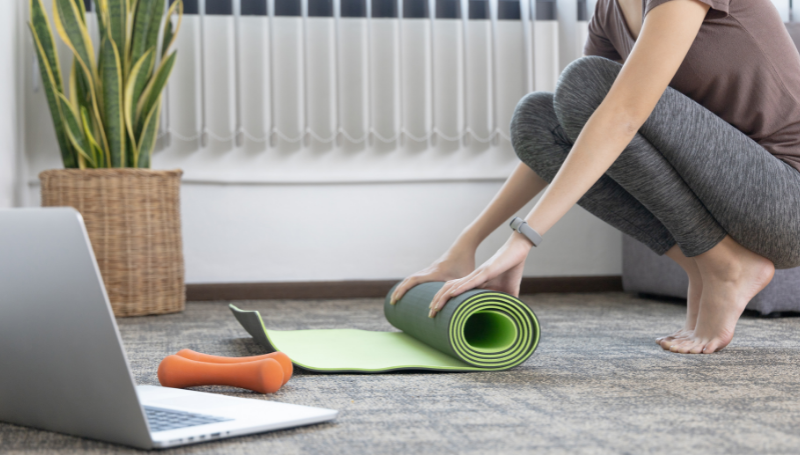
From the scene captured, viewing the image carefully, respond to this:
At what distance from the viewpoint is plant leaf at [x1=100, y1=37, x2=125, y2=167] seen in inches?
75.2

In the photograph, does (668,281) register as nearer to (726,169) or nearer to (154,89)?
(726,169)

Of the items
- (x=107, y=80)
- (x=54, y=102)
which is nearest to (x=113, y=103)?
(x=107, y=80)

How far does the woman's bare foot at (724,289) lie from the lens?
3.74ft

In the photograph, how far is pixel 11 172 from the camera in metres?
2.09

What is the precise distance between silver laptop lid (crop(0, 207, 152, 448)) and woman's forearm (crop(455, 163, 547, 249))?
0.73 m

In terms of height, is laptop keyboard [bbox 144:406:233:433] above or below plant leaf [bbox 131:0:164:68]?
below

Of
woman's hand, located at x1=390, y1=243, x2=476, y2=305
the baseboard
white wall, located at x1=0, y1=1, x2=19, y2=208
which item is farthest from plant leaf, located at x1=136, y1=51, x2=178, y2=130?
woman's hand, located at x1=390, y1=243, x2=476, y2=305

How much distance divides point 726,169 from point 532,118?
34 cm

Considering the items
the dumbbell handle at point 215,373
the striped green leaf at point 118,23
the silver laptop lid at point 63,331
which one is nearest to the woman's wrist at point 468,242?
the dumbbell handle at point 215,373

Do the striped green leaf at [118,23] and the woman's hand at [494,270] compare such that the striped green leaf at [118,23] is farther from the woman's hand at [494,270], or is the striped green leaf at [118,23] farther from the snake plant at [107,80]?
the woman's hand at [494,270]

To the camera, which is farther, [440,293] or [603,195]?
[603,195]

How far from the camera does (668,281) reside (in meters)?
2.04

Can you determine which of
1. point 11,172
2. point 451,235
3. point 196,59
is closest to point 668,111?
point 451,235

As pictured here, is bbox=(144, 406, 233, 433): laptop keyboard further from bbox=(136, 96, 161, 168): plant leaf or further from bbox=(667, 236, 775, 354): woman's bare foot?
bbox=(136, 96, 161, 168): plant leaf
